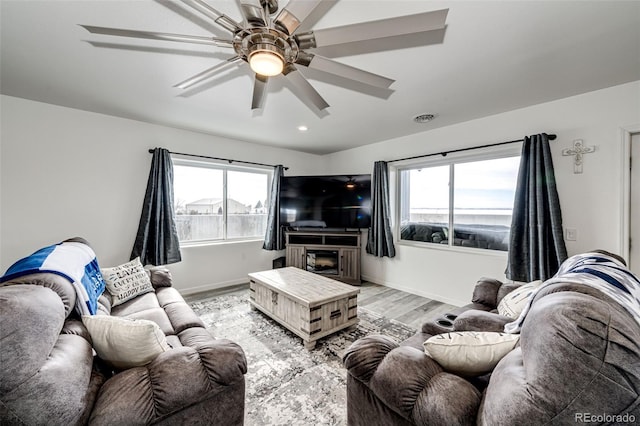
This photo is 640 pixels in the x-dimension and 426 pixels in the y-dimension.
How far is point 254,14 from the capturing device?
43.4 inches

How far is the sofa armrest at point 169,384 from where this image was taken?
0.91 meters

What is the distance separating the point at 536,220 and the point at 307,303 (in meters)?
2.47

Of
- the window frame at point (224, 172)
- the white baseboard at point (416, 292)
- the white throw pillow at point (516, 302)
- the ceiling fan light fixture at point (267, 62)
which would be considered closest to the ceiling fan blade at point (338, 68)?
the ceiling fan light fixture at point (267, 62)

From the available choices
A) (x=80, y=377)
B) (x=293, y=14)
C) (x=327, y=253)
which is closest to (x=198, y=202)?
(x=327, y=253)

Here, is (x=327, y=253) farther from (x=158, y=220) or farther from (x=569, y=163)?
(x=569, y=163)

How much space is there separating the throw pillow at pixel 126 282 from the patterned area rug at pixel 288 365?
0.79 metres

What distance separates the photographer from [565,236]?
256 centimetres

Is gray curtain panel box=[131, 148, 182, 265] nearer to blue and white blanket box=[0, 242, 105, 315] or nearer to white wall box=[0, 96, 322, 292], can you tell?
white wall box=[0, 96, 322, 292]

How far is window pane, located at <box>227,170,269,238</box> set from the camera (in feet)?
14.0

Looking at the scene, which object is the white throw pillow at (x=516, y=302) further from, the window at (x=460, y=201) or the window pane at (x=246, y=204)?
the window pane at (x=246, y=204)

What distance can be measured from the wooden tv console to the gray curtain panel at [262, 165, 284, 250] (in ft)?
0.68

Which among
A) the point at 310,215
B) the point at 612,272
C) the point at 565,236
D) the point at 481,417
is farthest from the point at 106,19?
the point at 565,236

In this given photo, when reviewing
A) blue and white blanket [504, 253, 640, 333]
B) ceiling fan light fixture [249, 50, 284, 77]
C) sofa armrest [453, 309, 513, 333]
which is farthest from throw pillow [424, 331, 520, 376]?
ceiling fan light fixture [249, 50, 284, 77]

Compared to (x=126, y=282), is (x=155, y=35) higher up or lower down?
higher up
